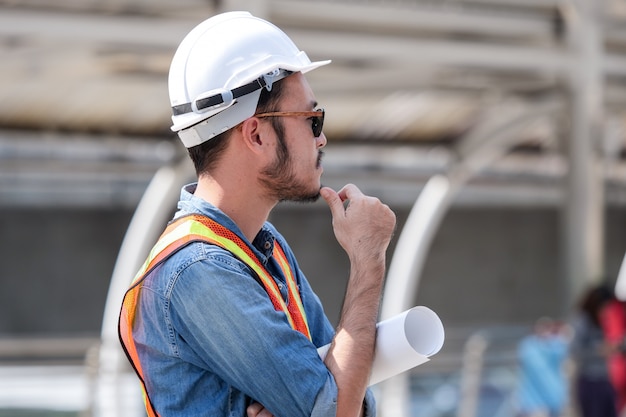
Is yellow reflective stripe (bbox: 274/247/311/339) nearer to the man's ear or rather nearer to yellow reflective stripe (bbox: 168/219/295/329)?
yellow reflective stripe (bbox: 168/219/295/329)

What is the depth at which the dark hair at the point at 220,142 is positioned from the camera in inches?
82.9

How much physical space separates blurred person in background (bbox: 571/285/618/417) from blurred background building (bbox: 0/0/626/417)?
0.73 meters

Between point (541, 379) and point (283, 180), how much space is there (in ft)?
28.9

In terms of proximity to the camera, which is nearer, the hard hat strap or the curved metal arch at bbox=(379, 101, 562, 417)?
the hard hat strap

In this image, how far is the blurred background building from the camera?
32.7ft

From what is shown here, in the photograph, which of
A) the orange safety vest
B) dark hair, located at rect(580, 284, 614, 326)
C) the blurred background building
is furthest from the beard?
dark hair, located at rect(580, 284, 614, 326)

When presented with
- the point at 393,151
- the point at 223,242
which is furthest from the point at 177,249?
the point at 393,151

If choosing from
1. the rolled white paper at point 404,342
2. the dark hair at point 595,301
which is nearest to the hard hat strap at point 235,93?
the rolled white paper at point 404,342

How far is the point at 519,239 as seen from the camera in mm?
24031

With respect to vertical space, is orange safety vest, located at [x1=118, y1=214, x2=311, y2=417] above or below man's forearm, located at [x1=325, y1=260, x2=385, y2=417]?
above

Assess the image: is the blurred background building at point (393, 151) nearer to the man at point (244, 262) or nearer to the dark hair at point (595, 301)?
the dark hair at point (595, 301)

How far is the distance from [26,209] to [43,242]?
889mm

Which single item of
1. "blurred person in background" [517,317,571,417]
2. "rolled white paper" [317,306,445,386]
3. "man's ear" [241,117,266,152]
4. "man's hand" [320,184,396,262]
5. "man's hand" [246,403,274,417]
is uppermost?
"man's ear" [241,117,266,152]

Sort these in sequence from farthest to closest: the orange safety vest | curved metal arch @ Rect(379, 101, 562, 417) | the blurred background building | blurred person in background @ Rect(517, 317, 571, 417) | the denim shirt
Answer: curved metal arch @ Rect(379, 101, 562, 417) → blurred person in background @ Rect(517, 317, 571, 417) → the blurred background building → the orange safety vest → the denim shirt
